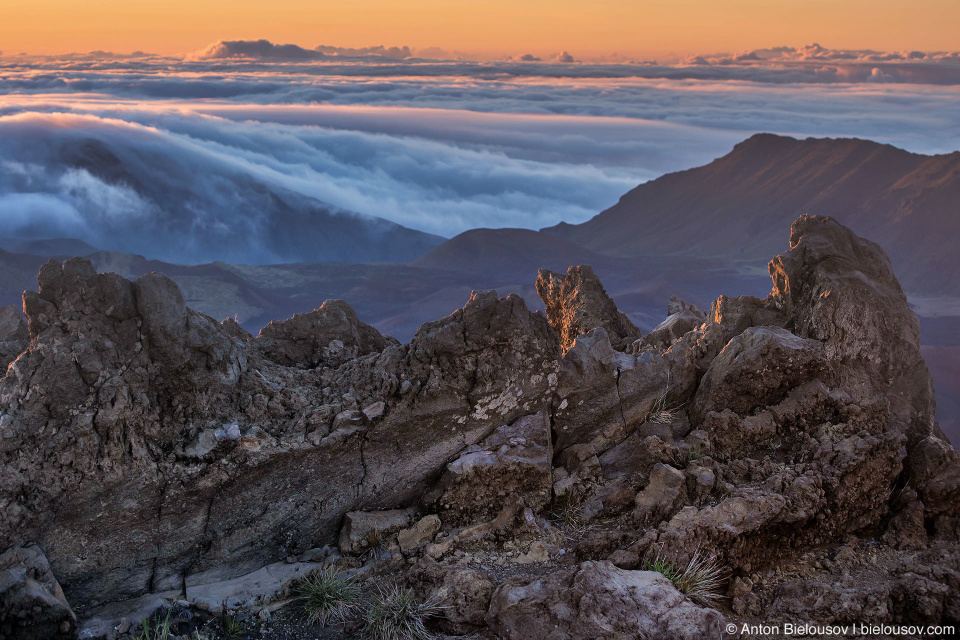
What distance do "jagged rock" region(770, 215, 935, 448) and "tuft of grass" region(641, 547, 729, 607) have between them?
3.10 metres

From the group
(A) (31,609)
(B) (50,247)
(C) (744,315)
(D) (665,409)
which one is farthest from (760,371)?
(B) (50,247)

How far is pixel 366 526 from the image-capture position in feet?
26.0

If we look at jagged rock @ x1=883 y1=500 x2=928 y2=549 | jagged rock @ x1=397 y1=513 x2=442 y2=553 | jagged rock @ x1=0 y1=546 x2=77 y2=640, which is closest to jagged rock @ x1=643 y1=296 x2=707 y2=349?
jagged rock @ x1=883 y1=500 x2=928 y2=549

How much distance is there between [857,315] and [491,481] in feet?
16.0

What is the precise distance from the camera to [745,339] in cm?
902

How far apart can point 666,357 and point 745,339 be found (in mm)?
916

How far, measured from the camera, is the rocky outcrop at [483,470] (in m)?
7.13

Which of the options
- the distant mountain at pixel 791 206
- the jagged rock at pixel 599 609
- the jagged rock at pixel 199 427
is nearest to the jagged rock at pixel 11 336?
the jagged rock at pixel 199 427

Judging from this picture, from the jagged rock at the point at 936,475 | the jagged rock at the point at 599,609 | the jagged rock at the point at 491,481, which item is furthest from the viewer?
the jagged rock at the point at 491,481

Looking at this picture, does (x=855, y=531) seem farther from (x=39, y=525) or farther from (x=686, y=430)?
(x=39, y=525)

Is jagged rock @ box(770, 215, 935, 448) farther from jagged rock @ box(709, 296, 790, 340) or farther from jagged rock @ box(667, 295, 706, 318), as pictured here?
jagged rock @ box(667, 295, 706, 318)

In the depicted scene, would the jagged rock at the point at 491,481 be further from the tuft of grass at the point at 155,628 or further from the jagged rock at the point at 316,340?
the tuft of grass at the point at 155,628

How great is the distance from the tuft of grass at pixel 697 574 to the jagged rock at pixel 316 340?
4.40 m

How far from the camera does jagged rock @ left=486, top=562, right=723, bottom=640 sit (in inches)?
253
